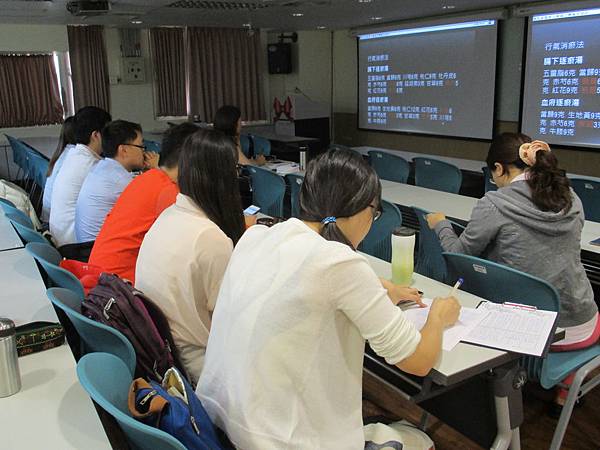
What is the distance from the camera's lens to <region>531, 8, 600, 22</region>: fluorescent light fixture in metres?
5.27

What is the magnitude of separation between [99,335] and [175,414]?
18.5 inches

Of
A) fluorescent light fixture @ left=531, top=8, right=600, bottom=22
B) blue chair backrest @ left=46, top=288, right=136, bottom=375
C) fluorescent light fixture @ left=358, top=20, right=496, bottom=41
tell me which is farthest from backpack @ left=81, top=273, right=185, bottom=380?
fluorescent light fixture @ left=358, top=20, right=496, bottom=41

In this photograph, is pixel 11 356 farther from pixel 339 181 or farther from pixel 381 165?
pixel 381 165

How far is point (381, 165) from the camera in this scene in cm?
548

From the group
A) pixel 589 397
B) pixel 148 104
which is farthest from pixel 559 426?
pixel 148 104

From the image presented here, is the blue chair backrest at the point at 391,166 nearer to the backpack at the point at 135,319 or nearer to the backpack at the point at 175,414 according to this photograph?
the backpack at the point at 135,319

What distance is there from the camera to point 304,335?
1.21 m

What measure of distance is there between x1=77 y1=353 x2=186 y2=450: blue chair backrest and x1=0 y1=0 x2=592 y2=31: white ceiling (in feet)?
15.1

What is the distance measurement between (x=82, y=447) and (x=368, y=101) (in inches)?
296

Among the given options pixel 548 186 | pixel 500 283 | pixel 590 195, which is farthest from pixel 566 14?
pixel 500 283

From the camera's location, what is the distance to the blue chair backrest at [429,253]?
274cm

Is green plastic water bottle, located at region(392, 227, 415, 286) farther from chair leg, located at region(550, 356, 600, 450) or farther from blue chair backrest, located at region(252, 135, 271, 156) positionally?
blue chair backrest, located at region(252, 135, 271, 156)

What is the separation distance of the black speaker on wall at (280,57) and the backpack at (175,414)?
25.2 feet

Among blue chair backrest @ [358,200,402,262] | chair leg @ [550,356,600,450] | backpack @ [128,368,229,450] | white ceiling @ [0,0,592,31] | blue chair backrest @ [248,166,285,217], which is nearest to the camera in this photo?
backpack @ [128,368,229,450]
